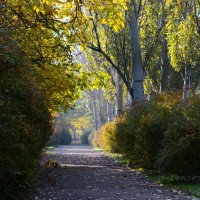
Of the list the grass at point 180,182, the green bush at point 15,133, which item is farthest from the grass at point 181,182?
the green bush at point 15,133

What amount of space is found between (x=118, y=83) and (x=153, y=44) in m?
8.36

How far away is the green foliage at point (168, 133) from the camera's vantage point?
35.8 ft

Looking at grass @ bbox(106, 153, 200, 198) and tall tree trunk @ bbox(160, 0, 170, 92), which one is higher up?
tall tree trunk @ bbox(160, 0, 170, 92)

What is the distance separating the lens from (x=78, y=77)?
13.7m

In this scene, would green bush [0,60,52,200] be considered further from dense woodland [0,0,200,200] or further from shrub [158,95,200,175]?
shrub [158,95,200,175]

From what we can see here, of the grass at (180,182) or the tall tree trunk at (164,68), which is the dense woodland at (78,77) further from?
the tall tree trunk at (164,68)

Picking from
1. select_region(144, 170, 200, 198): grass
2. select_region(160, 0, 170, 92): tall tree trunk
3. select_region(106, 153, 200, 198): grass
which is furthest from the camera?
select_region(160, 0, 170, 92): tall tree trunk

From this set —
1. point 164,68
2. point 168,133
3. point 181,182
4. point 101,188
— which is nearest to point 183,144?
point 168,133

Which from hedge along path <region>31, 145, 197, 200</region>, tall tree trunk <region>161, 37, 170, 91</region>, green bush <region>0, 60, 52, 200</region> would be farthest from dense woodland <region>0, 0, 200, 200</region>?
tall tree trunk <region>161, 37, 170, 91</region>

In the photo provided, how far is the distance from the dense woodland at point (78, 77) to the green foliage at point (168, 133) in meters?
0.03

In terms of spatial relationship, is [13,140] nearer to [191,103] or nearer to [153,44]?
[191,103]

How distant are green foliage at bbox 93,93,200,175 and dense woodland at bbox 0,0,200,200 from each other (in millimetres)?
29

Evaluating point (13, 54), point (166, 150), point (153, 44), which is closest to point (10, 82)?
point (13, 54)

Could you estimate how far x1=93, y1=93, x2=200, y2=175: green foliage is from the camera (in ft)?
35.8
